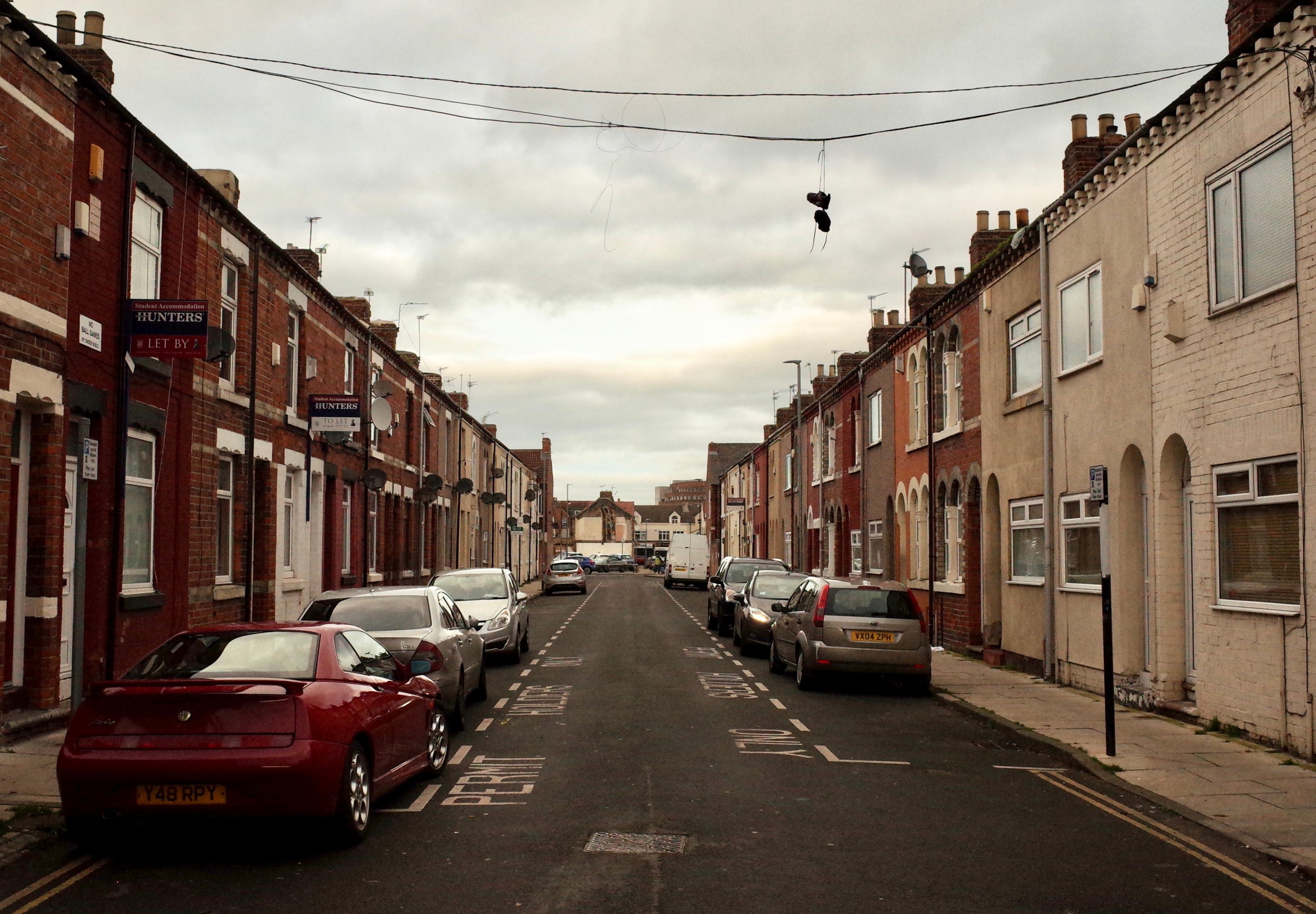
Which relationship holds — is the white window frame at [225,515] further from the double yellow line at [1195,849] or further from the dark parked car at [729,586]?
the double yellow line at [1195,849]

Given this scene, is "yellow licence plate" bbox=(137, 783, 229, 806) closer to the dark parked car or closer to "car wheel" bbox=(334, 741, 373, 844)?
A: "car wheel" bbox=(334, 741, 373, 844)

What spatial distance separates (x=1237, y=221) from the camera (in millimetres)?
11711

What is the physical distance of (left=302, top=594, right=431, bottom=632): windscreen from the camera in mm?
12180

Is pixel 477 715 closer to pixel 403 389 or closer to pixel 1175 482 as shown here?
pixel 1175 482

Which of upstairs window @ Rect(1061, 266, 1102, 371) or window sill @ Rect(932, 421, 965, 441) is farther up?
upstairs window @ Rect(1061, 266, 1102, 371)

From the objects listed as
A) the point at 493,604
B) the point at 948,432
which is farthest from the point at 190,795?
the point at 948,432

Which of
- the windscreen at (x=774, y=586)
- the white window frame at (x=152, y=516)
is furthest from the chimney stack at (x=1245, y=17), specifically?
the white window frame at (x=152, y=516)

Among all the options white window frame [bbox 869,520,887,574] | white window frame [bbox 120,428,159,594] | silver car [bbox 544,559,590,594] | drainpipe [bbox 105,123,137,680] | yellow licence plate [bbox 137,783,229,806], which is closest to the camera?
yellow licence plate [bbox 137,783,229,806]

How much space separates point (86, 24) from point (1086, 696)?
15.2 m

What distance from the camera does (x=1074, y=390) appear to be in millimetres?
16312

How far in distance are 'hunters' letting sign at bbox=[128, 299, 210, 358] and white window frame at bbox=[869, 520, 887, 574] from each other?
64.5ft

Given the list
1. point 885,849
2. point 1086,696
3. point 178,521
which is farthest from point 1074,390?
point 178,521

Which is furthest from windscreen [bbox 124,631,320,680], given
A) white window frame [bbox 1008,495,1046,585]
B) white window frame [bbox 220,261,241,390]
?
white window frame [bbox 1008,495,1046,585]

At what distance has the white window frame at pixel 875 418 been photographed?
97.1 feet
